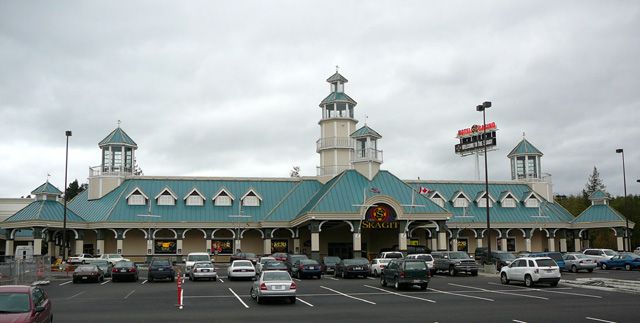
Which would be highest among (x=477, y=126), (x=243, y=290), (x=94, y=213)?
(x=477, y=126)

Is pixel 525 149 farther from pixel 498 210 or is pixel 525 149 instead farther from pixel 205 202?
pixel 205 202

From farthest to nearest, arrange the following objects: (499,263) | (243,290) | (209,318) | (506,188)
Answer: (506,188) < (499,263) < (243,290) < (209,318)

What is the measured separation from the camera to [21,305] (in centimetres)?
1466

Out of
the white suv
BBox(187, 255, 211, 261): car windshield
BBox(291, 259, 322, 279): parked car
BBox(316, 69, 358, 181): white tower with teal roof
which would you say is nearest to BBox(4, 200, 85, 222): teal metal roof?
BBox(187, 255, 211, 261): car windshield

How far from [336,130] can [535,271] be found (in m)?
36.5

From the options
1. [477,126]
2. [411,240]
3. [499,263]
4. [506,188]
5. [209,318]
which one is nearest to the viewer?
[209,318]

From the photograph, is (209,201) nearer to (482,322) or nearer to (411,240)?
(411,240)

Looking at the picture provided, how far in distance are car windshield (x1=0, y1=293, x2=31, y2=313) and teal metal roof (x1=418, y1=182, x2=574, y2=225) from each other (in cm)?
5465

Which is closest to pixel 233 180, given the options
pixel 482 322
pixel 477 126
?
pixel 477 126

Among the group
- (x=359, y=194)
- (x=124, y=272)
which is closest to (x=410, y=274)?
(x=124, y=272)

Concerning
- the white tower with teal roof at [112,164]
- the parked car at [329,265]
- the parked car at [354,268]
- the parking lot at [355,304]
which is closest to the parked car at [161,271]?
the parking lot at [355,304]

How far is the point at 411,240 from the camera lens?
65500 millimetres

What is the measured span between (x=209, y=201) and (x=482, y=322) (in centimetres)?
4764

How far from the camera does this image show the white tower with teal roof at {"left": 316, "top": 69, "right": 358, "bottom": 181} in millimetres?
66062
